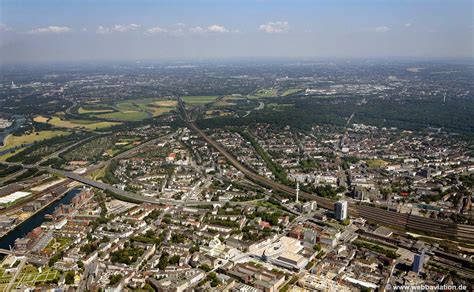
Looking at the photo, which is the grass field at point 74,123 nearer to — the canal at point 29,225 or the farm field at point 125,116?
the farm field at point 125,116

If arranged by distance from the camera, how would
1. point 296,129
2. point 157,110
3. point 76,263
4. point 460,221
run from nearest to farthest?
point 76,263, point 460,221, point 296,129, point 157,110

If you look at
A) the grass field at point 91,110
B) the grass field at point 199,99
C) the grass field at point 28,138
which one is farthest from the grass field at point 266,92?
the grass field at point 28,138

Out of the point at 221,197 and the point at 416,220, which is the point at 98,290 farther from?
the point at 416,220

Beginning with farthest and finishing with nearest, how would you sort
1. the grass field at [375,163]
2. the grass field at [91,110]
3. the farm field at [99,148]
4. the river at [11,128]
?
the grass field at [91,110] → the river at [11,128] → the farm field at [99,148] → the grass field at [375,163]

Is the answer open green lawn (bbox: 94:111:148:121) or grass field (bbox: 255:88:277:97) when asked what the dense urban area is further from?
grass field (bbox: 255:88:277:97)

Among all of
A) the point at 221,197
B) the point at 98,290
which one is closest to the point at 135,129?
the point at 221,197

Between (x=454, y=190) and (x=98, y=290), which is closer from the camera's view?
(x=98, y=290)
